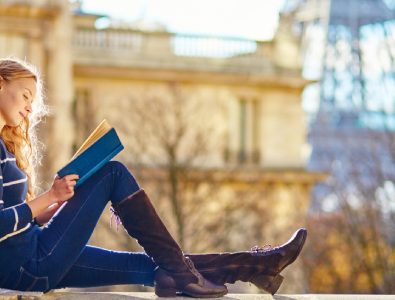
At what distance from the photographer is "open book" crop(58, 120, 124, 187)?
23.6 ft

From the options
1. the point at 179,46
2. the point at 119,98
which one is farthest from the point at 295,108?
the point at 119,98

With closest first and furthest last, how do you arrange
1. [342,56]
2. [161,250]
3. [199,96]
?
[161,250] < [199,96] < [342,56]

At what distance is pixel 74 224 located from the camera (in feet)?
24.0

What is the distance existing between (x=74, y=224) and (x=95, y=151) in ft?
1.32

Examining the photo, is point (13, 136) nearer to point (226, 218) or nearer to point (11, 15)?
point (226, 218)

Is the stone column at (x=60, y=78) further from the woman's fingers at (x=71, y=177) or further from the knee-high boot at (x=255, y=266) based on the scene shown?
the woman's fingers at (x=71, y=177)

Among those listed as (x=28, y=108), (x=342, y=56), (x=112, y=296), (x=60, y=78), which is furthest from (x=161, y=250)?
(x=342, y=56)

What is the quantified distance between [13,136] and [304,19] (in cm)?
6202

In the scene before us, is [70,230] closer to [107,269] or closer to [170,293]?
[107,269]

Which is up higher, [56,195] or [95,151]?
[95,151]

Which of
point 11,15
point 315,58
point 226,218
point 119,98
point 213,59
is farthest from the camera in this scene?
point 315,58

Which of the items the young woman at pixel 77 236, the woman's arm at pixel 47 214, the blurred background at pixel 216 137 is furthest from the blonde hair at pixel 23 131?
the blurred background at pixel 216 137

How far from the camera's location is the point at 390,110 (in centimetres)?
5162

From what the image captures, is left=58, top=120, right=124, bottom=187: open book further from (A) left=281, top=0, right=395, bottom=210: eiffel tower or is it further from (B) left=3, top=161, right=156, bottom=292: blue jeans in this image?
(A) left=281, top=0, right=395, bottom=210: eiffel tower
